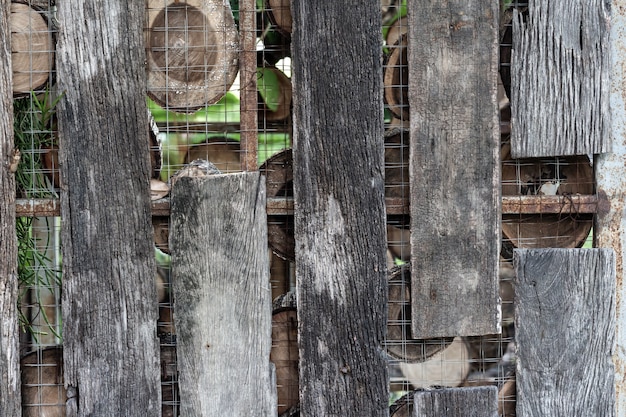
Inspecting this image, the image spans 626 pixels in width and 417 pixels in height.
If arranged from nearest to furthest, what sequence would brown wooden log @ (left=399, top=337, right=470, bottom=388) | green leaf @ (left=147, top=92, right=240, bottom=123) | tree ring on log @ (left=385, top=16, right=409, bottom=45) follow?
tree ring on log @ (left=385, top=16, right=409, bottom=45), brown wooden log @ (left=399, top=337, right=470, bottom=388), green leaf @ (left=147, top=92, right=240, bottom=123)

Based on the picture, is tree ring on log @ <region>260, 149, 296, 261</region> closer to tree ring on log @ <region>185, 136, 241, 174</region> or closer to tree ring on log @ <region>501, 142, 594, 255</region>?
tree ring on log @ <region>185, 136, 241, 174</region>

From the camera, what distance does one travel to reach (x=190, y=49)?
185cm

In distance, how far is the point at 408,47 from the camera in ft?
5.88

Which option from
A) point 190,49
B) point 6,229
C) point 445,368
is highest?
point 190,49

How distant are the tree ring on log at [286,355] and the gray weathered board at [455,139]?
396 millimetres

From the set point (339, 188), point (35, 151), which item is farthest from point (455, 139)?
point (35, 151)

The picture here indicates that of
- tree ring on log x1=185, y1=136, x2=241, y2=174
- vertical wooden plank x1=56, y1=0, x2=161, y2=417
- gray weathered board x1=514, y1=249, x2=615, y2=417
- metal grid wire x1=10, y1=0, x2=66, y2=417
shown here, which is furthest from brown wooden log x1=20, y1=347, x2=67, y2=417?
gray weathered board x1=514, y1=249, x2=615, y2=417

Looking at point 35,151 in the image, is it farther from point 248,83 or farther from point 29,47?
point 248,83

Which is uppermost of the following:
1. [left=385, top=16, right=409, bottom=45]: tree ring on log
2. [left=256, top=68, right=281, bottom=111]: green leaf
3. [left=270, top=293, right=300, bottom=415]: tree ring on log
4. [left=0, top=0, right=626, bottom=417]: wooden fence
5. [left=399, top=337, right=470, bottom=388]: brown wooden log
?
[left=385, top=16, right=409, bottom=45]: tree ring on log

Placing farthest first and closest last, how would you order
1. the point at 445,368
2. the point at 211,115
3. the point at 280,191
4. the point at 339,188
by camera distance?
the point at 211,115 < the point at 445,368 < the point at 280,191 < the point at 339,188

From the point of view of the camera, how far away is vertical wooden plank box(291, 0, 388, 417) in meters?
1.77

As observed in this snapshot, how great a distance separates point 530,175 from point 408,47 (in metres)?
0.51

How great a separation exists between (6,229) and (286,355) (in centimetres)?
84

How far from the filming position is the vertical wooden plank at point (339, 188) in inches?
69.6
